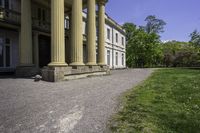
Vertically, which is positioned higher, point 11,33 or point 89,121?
point 11,33

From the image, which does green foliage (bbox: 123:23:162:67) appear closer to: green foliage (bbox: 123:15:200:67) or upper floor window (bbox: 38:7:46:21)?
green foliage (bbox: 123:15:200:67)

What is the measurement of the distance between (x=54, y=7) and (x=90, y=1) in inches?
211

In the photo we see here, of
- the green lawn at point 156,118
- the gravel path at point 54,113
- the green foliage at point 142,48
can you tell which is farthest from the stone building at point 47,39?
the green foliage at point 142,48

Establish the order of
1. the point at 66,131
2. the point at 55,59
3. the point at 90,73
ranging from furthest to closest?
the point at 90,73 → the point at 55,59 → the point at 66,131

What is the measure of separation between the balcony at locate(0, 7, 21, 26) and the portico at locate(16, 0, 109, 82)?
5.42 feet

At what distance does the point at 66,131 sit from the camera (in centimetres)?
428

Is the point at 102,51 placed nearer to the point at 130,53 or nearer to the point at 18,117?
the point at 18,117

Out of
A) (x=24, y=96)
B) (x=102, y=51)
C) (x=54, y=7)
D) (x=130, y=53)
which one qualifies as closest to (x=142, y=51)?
(x=130, y=53)

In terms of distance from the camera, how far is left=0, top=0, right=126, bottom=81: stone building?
13094 millimetres

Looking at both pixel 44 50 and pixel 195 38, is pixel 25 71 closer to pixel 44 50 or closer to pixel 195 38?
pixel 44 50

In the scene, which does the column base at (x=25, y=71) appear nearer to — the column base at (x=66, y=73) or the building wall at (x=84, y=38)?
the column base at (x=66, y=73)

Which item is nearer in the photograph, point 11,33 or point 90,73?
point 90,73

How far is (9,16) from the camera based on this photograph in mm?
17094

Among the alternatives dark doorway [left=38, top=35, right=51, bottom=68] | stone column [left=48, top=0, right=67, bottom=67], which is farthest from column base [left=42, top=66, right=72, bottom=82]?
dark doorway [left=38, top=35, right=51, bottom=68]
